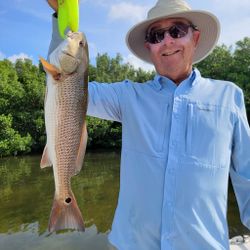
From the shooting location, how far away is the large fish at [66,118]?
2.10 m

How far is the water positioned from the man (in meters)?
8.94

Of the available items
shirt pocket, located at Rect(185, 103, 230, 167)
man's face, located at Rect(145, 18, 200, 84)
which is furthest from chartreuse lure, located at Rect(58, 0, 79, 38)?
shirt pocket, located at Rect(185, 103, 230, 167)

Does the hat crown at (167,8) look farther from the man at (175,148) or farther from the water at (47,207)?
the water at (47,207)

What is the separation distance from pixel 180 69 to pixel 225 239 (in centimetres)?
103

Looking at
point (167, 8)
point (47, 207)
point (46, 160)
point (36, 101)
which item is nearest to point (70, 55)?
point (46, 160)


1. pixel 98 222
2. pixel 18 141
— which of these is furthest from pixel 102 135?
pixel 98 222

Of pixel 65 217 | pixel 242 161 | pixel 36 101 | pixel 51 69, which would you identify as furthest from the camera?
pixel 36 101

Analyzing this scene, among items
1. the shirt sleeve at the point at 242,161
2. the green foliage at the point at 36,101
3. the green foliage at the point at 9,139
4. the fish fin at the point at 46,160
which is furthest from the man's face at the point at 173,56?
the green foliage at the point at 9,139

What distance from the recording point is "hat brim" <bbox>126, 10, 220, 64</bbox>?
8.64 feet

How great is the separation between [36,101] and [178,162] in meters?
31.4

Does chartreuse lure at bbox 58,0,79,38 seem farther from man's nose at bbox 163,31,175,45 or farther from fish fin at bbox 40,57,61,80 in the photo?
man's nose at bbox 163,31,175,45

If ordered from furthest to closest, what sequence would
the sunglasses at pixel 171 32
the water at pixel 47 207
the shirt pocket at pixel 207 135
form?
the water at pixel 47 207
the sunglasses at pixel 171 32
the shirt pocket at pixel 207 135

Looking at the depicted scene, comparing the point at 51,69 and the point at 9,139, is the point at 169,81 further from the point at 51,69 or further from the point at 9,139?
the point at 9,139

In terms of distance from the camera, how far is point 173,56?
2469 millimetres
